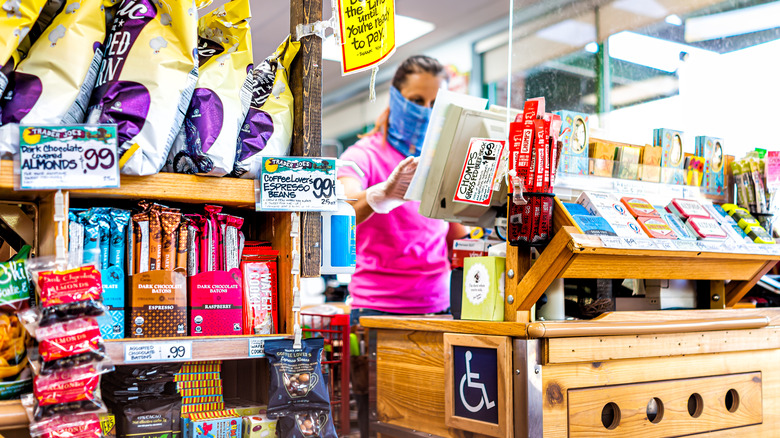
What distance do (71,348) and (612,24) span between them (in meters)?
2.51

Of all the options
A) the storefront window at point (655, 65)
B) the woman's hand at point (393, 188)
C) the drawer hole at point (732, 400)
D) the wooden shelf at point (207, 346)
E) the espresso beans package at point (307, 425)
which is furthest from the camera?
the storefront window at point (655, 65)

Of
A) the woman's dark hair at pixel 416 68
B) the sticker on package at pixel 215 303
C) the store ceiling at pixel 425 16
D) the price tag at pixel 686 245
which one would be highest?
the store ceiling at pixel 425 16

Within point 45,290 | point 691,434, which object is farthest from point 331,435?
point 691,434

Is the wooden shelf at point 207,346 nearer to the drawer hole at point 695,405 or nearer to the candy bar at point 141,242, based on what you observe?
the candy bar at point 141,242

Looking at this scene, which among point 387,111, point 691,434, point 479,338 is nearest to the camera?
point 479,338

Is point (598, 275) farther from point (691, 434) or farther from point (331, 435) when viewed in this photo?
point (331, 435)

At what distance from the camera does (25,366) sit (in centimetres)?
130

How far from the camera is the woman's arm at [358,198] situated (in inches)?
105

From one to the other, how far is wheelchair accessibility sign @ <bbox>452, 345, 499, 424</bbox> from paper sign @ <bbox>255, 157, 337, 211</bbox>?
63 cm

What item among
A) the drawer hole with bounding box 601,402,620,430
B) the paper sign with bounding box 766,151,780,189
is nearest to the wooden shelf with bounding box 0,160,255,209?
the drawer hole with bounding box 601,402,620,430

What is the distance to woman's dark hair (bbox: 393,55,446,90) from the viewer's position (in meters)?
3.05

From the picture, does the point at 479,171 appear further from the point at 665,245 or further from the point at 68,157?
the point at 68,157

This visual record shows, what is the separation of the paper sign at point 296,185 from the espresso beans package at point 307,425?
459 mm

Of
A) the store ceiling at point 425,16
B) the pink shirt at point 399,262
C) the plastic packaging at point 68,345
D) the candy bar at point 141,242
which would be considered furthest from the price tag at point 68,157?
the store ceiling at point 425,16
